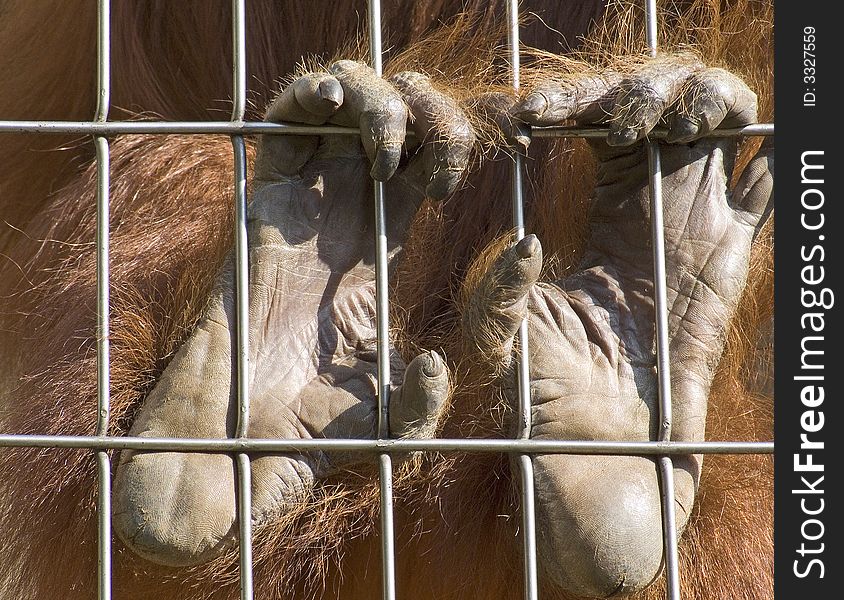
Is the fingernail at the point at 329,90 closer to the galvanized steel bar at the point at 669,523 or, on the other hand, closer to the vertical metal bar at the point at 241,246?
the vertical metal bar at the point at 241,246

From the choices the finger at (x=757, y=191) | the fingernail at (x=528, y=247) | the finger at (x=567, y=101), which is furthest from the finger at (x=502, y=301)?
the finger at (x=757, y=191)

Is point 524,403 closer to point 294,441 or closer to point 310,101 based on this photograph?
point 294,441

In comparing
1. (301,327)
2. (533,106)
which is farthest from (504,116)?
(301,327)

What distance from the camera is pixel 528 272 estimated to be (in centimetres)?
81

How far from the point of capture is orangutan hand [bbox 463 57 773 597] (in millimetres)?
824

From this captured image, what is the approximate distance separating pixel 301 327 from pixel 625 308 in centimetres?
28

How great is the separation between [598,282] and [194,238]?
0.41 meters

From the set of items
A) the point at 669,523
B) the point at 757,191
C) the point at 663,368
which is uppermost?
the point at 757,191

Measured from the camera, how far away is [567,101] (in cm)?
83

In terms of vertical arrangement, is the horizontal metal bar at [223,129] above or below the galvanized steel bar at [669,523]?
above

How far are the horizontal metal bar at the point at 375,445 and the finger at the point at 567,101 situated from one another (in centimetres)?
26

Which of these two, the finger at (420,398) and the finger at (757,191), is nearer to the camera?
the finger at (420,398)

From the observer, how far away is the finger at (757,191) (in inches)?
35.4
